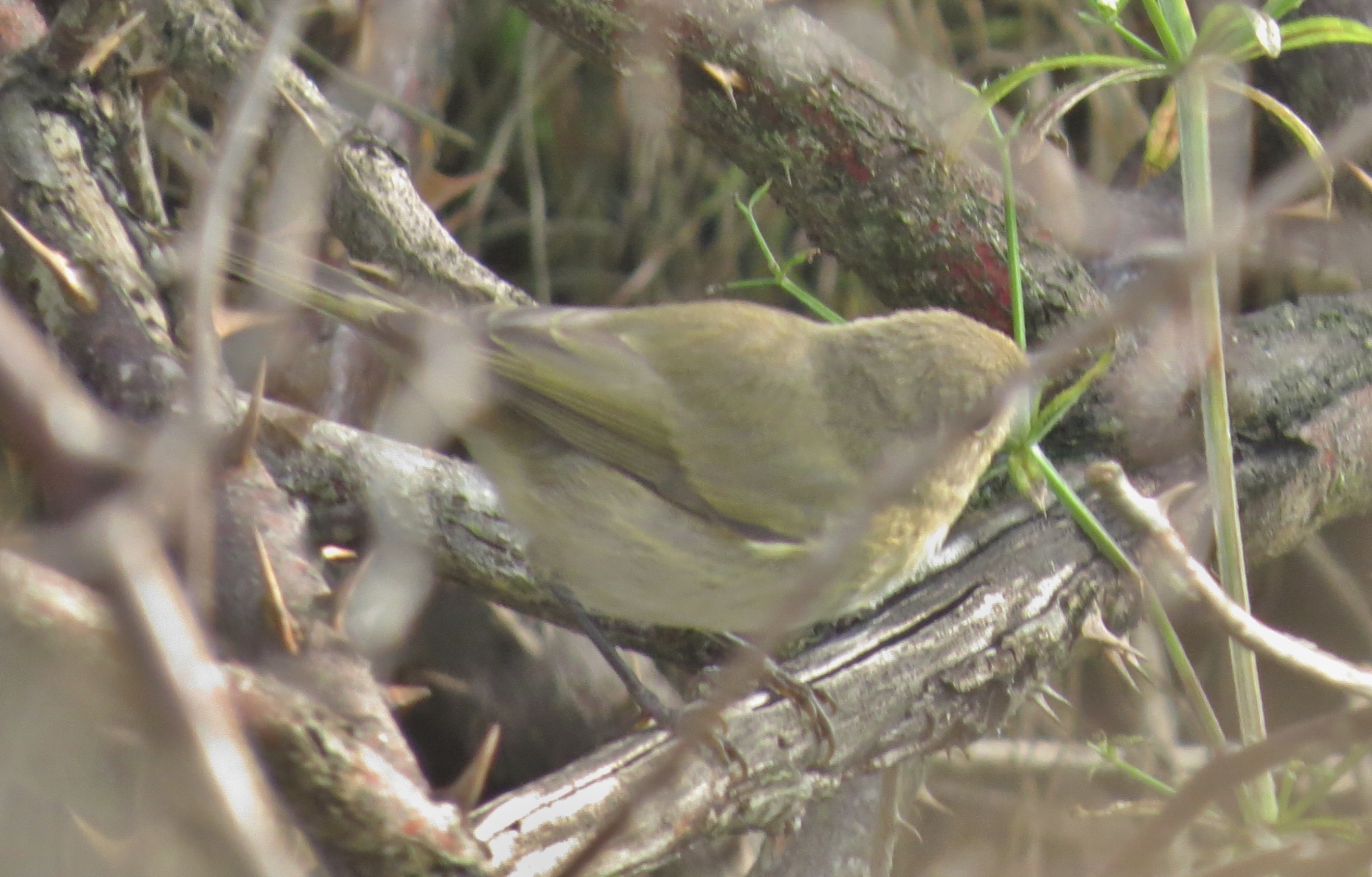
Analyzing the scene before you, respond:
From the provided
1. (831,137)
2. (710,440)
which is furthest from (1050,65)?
(710,440)

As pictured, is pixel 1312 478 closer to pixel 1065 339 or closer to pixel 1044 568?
pixel 1044 568

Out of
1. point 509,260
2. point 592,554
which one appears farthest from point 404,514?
point 509,260

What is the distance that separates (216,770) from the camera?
2.14ft

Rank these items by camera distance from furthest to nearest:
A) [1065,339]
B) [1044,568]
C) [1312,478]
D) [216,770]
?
[1312,478]
[1044,568]
[1065,339]
[216,770]

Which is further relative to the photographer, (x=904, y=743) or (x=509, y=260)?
(x=509, y=260)

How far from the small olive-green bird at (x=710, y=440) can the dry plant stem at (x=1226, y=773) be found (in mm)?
1297

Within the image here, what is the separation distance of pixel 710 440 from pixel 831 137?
2.54 feet

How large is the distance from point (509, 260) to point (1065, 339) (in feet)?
12.4

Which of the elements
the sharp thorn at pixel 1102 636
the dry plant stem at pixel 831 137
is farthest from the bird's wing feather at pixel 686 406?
the sharp thorn at pixel 1102 636

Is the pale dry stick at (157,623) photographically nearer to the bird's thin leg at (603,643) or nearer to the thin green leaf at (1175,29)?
the thin green leaf at (1175,29)

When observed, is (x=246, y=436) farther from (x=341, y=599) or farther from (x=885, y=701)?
(x=885, y=701)

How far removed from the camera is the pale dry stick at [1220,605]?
4.11 ft

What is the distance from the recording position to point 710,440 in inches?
106

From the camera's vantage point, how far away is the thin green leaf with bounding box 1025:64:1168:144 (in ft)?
7.00
